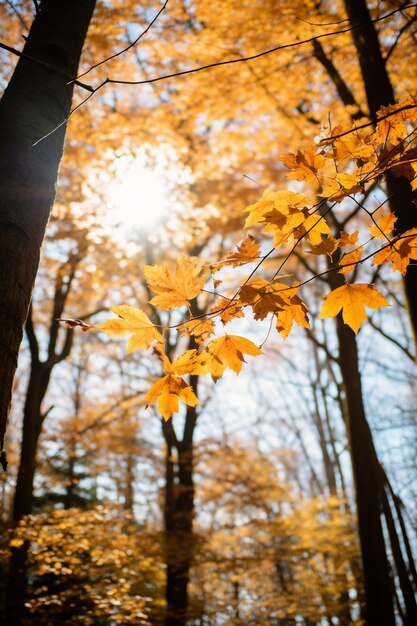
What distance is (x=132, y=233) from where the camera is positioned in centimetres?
809

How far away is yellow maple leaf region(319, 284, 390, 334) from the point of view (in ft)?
4.22

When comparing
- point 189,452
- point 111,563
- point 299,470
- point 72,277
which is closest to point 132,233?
point 72,277

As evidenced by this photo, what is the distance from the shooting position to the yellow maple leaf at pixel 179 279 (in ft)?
4.12

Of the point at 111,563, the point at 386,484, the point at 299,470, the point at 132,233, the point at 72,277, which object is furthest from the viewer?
the point at 299,470

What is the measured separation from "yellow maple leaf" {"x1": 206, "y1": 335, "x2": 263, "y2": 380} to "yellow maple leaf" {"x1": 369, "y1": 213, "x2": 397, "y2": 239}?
1.99 feet

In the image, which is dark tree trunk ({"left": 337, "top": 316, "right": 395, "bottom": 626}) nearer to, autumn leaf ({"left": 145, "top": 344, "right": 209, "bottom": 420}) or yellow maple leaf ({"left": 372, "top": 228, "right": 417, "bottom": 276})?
yellow maple leaf ({"left": 372, "top": 228, "right": 417, "bottom": 276})

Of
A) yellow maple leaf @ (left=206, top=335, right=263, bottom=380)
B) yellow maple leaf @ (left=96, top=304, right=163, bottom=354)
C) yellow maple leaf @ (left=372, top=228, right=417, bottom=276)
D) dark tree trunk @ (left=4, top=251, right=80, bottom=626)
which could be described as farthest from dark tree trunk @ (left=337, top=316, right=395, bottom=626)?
yellow maple leaf @ (left=96, top=304, right=163, bottom=354)

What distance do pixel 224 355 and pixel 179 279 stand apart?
0.29 m

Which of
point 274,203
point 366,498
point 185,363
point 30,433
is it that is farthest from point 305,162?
point 30,433

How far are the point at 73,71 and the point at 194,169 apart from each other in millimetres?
6410

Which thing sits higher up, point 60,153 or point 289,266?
point 289,266

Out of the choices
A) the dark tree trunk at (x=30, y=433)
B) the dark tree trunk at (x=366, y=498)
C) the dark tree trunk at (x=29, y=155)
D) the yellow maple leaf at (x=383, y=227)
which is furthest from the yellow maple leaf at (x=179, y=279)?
the dark tree trunk at (x=366, y=498)

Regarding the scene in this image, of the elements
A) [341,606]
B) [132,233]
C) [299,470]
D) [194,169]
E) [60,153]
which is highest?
[194,169]

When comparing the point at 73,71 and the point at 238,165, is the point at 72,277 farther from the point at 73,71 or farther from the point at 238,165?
the point at 73,71
